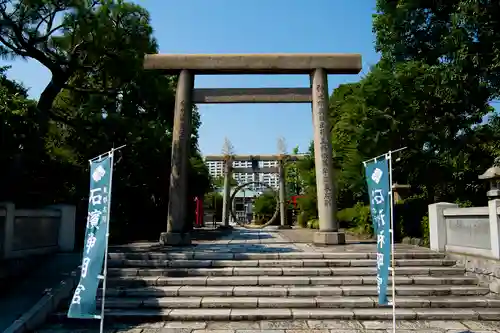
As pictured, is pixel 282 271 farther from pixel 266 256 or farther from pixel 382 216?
pixel 382 216

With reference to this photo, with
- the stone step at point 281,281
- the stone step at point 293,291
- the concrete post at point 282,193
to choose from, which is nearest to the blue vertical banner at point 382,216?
the stone step at point 293,291

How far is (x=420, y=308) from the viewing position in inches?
276

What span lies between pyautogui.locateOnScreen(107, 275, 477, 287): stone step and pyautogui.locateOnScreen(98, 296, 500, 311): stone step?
0.59 meters

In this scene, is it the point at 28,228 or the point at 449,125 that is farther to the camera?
the point at 449,125

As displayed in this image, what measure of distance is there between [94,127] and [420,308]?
9681mm

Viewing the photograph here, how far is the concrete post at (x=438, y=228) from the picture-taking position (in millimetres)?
9734

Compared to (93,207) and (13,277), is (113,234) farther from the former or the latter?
(93,207)

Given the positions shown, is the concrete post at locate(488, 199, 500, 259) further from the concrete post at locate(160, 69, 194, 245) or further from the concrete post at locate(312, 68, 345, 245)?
the concrete post at locate(160, 69, 194, 245)

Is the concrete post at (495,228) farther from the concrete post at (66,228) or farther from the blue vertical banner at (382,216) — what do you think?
the concrete post at (66,228)

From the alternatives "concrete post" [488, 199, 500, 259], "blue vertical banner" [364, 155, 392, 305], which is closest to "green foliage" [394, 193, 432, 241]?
"concrete post" [488, 199, 500, 259]

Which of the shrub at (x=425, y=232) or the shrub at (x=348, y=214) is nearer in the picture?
the shrub at (x=425, y=232)

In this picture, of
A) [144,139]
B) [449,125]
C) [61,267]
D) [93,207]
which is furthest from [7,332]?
[449,125]

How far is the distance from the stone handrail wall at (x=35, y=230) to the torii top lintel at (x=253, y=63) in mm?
4915

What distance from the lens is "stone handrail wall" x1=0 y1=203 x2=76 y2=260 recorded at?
7875 mm
